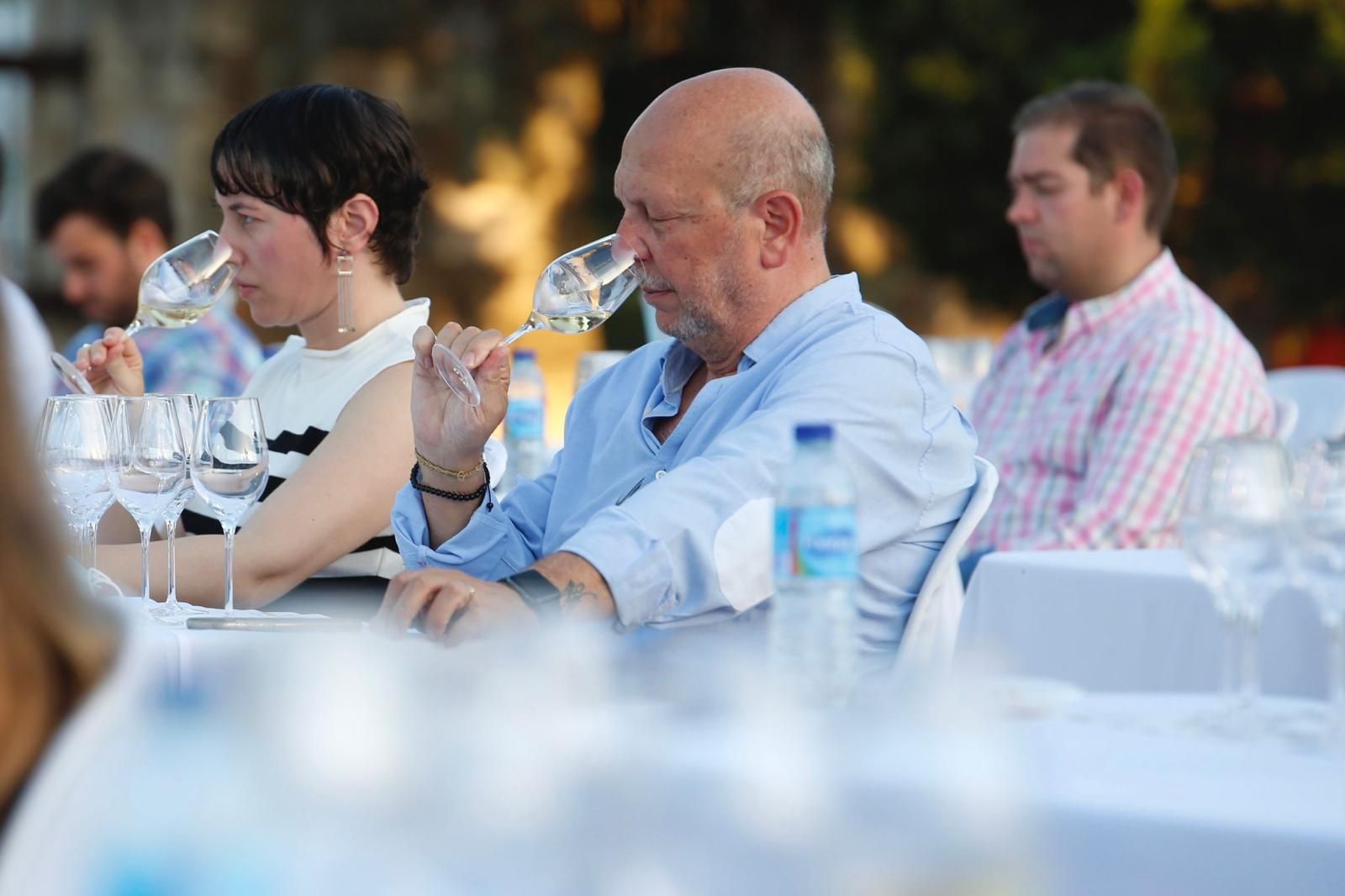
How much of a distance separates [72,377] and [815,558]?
171cm

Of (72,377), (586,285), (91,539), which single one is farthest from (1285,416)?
(91,539)

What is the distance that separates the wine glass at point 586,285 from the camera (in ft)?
8.38

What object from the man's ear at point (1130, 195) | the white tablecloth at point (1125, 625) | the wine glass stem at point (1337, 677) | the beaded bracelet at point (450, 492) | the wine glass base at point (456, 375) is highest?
the man's ear at point (1130, 195)

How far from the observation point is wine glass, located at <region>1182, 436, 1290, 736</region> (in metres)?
1.56

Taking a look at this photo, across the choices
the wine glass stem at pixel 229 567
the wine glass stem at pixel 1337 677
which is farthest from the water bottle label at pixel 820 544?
the wine glass stem at pixel 229 567

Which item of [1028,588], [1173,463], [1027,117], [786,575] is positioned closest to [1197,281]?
[1027,117]

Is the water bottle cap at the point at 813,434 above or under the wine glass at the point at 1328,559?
above

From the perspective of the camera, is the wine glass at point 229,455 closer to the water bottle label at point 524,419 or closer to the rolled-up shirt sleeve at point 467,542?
the rolled-up shirt sleeve at point 467,542

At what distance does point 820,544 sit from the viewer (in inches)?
62.6

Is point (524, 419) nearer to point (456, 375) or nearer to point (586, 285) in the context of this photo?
point (586, 285)

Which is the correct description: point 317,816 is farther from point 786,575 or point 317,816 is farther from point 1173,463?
point 1173,463

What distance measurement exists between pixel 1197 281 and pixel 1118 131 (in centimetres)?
565

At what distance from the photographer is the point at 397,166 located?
3.03 m

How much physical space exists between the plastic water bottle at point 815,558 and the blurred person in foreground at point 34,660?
2.45 feet
